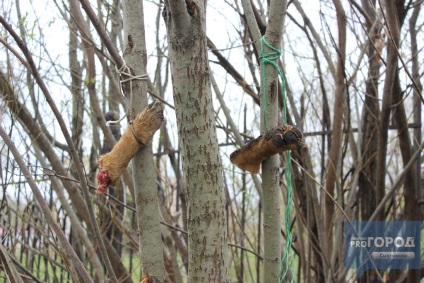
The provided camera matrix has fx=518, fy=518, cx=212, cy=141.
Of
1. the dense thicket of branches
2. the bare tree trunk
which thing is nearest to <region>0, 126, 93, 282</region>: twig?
the dense thicket of branches

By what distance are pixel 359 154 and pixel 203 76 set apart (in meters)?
2.14

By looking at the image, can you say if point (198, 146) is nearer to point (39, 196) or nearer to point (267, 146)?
point (267, 146)

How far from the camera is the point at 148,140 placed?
165 centimetres

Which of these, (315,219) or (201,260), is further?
(315,219)

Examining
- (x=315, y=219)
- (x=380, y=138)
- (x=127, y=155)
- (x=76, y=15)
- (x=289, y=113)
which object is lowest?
(x=315, y=219)

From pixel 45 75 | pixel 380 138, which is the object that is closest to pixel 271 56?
pixel 380 138

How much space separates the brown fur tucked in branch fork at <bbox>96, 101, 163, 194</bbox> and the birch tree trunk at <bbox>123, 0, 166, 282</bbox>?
5cm

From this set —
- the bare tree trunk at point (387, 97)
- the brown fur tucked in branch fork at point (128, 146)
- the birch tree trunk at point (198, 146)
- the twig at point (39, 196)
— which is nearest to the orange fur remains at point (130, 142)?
the brown fur tucked in branch fork at point (128, 146)

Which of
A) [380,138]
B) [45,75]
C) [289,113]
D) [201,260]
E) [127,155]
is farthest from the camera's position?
[45,75]

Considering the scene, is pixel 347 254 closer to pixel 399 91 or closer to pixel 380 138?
pixel 380 138

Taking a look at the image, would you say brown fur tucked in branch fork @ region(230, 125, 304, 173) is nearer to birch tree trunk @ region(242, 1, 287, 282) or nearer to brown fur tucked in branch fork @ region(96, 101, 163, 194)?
birch tree trunk @ region(242, 1, 287, 282)

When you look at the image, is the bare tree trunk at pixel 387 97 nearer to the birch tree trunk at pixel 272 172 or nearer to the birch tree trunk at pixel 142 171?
the birch tree trunk at pixel 272 172

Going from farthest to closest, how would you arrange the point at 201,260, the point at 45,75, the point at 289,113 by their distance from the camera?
the point at 45,75 → the point at 289,113 → the point at 201,260

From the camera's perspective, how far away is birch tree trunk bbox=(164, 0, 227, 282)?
152 centimetres
